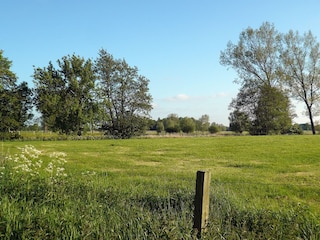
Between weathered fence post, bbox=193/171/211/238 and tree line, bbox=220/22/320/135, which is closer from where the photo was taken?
weathered fence post, bbox=193/171/211/238

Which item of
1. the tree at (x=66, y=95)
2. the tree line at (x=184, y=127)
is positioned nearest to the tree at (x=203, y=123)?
the tree line at (x=184, y=127)

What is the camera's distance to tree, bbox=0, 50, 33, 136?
3503 centimetres

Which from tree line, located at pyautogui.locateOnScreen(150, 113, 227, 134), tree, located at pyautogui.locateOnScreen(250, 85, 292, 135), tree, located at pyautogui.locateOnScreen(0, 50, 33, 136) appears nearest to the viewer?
tree, located at pyautogui.locateOnScreen(0, 50, 33, 136)

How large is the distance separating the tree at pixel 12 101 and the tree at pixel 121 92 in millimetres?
9529

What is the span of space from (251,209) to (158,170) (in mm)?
5046

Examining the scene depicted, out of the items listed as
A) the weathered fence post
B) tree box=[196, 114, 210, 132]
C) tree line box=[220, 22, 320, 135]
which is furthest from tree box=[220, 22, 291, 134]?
the weathered fence post

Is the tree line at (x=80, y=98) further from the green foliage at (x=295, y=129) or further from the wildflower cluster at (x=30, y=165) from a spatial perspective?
the wildflower cluster at (x=30, y=165)

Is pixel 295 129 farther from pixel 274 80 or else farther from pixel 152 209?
pixel 152 209

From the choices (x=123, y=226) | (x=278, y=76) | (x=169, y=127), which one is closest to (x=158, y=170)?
(x=123, y=226)

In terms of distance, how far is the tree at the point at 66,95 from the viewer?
123 feet

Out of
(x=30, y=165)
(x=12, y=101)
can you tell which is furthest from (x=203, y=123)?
(x=30, y=165)

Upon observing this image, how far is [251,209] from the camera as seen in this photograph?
467 cm

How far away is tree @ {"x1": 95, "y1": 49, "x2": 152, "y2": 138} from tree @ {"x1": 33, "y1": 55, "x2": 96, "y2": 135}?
2.25 meters

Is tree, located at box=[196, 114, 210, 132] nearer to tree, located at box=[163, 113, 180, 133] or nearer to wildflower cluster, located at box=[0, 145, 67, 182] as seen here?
tree, located at box=[163, 113, 180, 133]
